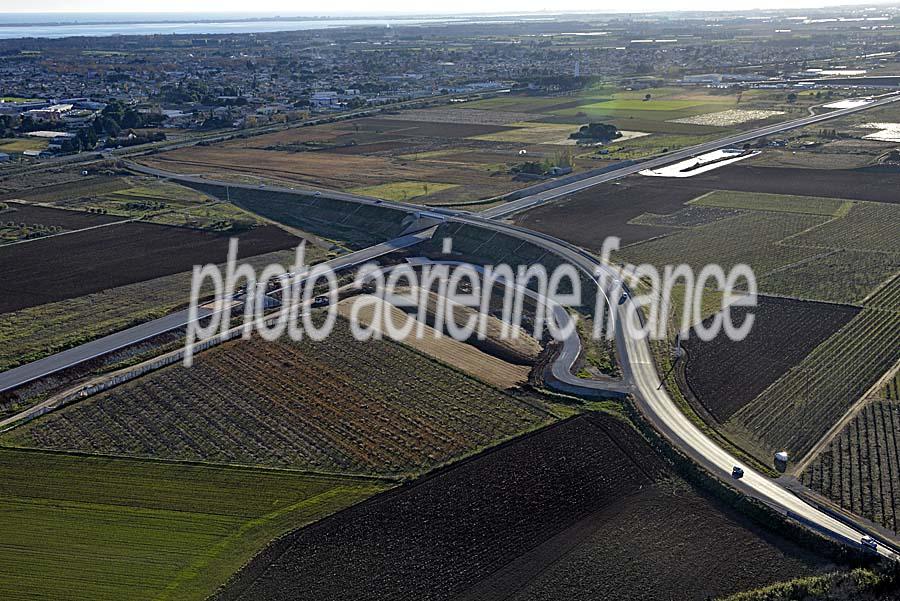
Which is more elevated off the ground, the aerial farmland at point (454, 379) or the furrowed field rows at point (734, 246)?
the furrowed field rows at point (734, 246)

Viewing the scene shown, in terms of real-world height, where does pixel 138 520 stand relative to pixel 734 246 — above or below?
below

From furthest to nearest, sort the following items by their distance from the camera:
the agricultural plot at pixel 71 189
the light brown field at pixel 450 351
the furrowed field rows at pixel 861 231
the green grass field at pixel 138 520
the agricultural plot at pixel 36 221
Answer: the agricultural plot at pixel 71 189 → the agricultural plot at pixel 36 221 → the furrowed field rows at pixel 861 231 → the light brown field at pixel 450 351 → the green grass field at pixel 138 520

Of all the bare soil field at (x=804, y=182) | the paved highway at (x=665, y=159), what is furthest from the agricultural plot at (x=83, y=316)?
the bare soil field at (x=804, y=182)

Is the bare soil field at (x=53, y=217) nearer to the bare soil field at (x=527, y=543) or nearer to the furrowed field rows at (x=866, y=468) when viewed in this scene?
the bare soil field at (x=527, y=543)

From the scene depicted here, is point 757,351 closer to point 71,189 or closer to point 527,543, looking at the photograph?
point 527,543

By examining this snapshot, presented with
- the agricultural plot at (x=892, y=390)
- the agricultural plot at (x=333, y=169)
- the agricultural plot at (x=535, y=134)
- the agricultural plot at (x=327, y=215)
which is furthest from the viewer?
the agricultural plot at (x=535, y=134)

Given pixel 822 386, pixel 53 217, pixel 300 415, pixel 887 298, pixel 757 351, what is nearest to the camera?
pixel 300 415

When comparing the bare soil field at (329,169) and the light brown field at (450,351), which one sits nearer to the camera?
the light brown field at (450,351)

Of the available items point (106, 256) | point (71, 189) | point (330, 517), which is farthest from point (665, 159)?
point (330, 517)
